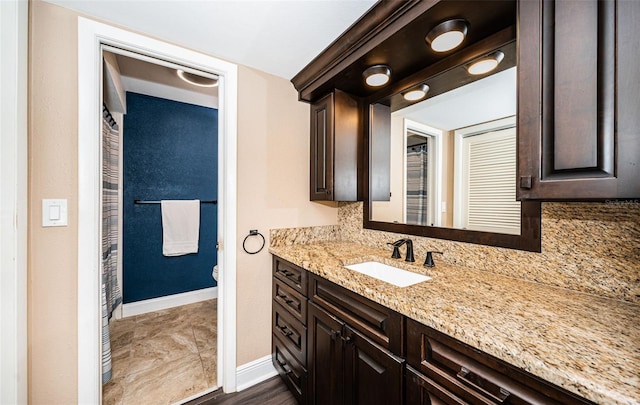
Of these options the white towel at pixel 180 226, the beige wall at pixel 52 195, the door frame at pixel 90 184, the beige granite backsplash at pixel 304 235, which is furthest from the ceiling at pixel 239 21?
the white towel at pixel 180 226

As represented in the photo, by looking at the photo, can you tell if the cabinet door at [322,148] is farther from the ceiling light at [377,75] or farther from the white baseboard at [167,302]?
the white baseboard at [167,302]

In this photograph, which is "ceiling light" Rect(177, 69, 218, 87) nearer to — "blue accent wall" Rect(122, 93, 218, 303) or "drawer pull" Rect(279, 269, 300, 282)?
"blue accent wall" Rect(122, 93, 218, 303)

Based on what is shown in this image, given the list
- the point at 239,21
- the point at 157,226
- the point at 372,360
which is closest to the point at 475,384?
the point at 372,360

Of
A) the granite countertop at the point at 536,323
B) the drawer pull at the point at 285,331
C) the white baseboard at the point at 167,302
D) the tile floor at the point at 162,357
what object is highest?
the granite countertop at the point at 536,323

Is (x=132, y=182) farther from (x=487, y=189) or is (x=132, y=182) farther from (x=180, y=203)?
(x=487, y=189)

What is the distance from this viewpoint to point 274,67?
1843mm

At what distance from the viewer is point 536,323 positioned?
738 mm

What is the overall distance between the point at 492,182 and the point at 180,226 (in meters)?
3.02

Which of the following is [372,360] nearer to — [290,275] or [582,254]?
[290,275]

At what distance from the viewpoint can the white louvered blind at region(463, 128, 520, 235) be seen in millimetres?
1196

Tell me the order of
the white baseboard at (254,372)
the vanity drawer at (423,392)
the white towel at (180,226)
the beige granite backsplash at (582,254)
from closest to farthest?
the vanity drawer at (423,392), the beige granite backsplash at (582,254), the white baseboard at (254,372), the white towel at (180,226)

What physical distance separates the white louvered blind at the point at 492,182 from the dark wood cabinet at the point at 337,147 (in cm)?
76

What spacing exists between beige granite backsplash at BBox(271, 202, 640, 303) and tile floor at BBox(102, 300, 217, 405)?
6.54 feet

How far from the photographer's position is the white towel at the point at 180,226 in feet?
9.39
